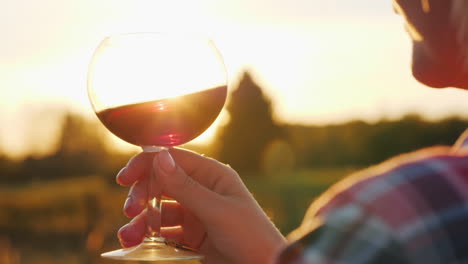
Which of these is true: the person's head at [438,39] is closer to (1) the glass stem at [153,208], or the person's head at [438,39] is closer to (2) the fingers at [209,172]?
(2) the fingers at [209,172]

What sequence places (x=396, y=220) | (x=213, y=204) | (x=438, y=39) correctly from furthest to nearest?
(x=213, y=204) < (x=438, y=39) < (x=396, y=220)

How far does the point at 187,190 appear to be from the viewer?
273cm

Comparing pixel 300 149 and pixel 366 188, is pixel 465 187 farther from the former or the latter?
pixel 300 149

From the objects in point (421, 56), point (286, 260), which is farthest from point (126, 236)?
point (286, 260)

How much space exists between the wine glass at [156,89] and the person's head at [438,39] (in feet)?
4.34

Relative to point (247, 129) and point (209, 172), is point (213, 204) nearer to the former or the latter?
point (209, 172)

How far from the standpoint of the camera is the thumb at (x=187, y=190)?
2.71 metres

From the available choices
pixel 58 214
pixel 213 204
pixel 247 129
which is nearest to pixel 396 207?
pixel 213 204

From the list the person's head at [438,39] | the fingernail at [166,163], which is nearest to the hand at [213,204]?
the fingernail at [166,163]

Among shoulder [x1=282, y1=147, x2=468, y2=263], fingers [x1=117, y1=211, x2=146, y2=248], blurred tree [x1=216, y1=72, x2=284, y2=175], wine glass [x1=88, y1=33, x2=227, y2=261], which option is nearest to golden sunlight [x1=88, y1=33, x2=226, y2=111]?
wine glass [x1=88, y1=33, x2=227, y2=261]

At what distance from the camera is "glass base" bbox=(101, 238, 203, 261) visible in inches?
111

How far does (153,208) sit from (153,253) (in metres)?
0.18

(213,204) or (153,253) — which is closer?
(213,204)

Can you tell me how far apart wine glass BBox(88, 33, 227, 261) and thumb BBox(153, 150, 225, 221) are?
0.53ft
